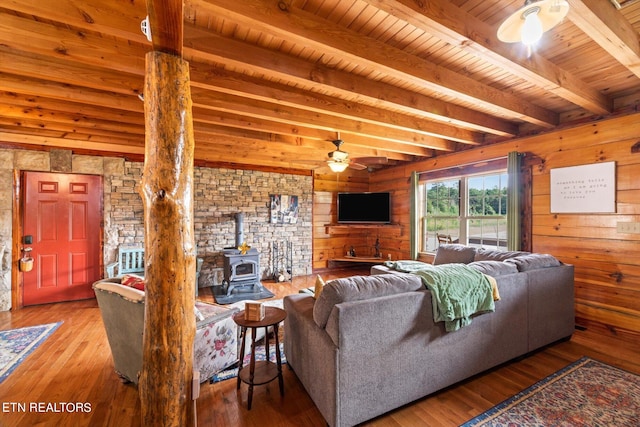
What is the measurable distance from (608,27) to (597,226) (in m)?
2.42

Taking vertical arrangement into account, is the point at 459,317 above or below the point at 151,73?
below

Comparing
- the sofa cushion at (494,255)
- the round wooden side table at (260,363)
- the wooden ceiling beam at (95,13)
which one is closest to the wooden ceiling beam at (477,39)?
the wooden ceiling beam at (95,13)

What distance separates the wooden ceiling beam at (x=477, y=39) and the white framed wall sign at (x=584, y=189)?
40.5 inches

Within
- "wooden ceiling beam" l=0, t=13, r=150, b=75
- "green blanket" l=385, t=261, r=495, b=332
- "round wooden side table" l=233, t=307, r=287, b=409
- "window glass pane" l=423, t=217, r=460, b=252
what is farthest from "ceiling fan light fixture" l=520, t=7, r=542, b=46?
"window glass pane" l=423, t=217, r=460, b=252

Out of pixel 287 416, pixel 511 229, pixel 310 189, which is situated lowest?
pixel 287 416

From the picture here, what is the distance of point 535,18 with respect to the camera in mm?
1310

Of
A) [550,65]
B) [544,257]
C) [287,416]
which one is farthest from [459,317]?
[550,65]

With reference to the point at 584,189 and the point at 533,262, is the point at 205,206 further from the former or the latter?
the point at 584,189

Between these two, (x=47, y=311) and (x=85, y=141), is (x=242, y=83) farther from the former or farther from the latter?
(x=47, y=311)

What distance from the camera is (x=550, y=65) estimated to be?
7.57 ft

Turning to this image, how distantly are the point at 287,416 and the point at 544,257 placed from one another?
2.91 meters

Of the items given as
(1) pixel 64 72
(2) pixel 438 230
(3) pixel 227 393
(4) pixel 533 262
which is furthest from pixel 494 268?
(1) pixel 64 72

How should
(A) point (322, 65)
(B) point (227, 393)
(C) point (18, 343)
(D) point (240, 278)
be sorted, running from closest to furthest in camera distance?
1. (B) point (227, 393)
2. (A) point (322, 65)
3. (C) point (18, 343)
4. (D) point (240, 278)

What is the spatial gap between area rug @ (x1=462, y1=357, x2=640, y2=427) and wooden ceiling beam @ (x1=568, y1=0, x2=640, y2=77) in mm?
2506
